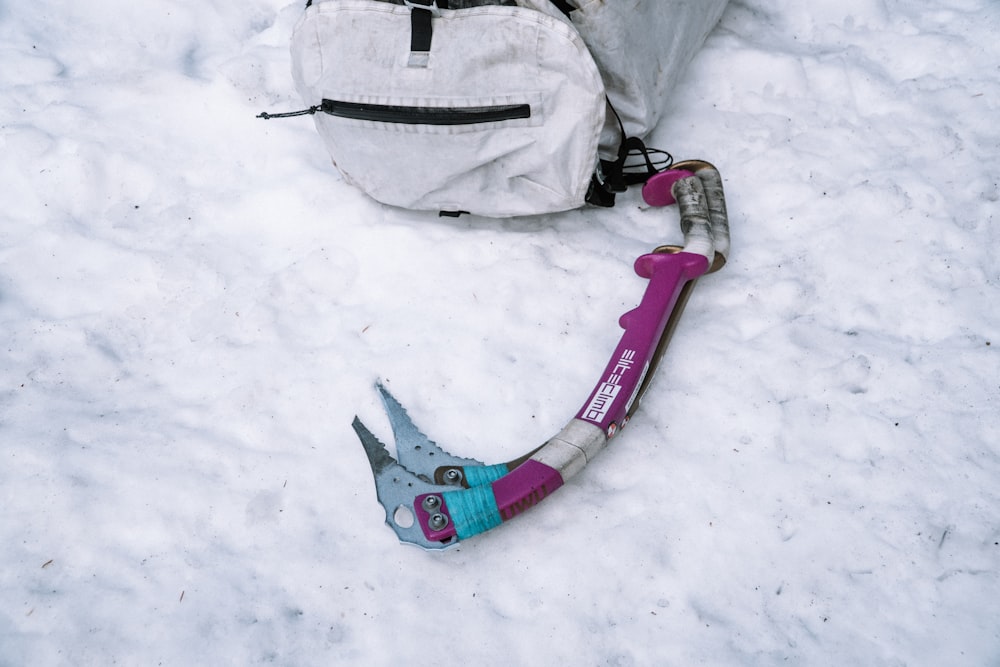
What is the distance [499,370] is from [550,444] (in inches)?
13.3

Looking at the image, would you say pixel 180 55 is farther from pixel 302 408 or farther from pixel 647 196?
pixel 647 196

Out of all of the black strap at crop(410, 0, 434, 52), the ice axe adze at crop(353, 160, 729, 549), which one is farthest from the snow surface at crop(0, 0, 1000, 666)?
the black strap at crop(410, 0, 434, 52)

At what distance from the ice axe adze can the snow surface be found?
0.24 ft

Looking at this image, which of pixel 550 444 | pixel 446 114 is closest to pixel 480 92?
pixel 446 114

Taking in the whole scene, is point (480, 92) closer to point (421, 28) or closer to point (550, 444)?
point (421, 28)

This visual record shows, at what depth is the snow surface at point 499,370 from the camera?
5.05 feet

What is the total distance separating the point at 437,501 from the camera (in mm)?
1605

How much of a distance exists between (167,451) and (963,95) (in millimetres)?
2817

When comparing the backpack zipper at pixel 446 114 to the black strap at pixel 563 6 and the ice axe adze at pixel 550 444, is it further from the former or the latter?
the ice axe adze at pixel 550 444

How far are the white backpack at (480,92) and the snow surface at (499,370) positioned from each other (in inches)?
7.9

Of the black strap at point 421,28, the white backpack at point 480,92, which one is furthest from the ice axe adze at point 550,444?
the black strap at point 421,28

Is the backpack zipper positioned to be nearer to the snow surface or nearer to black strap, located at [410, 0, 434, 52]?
black strap, located at [410, 0, 434, 52]

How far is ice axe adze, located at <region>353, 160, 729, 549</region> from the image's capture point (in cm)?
160

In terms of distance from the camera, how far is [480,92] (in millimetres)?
1985
